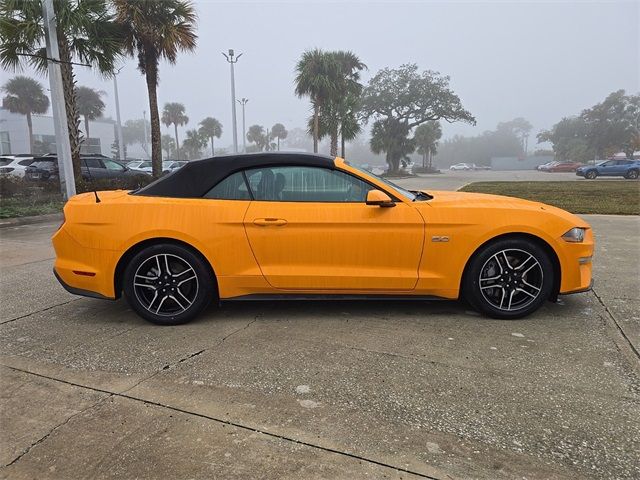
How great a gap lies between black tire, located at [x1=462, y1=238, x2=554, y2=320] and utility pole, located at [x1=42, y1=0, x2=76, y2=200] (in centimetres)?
1184

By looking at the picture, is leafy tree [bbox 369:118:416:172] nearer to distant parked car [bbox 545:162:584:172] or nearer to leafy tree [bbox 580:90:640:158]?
distant parked car [bbox 545:162:584:172]

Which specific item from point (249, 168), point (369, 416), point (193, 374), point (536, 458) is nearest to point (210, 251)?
point (249, 168)

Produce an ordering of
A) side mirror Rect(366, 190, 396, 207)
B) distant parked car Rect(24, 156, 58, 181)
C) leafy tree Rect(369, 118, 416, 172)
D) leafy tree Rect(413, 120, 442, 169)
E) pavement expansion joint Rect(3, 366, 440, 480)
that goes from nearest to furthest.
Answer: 1. pavement expansion joint Rect(3, 366, 440, 480)
2. side mirror Rect(366, 190, 396, 207)
3. distant parked car Rect(24, 156, 58, 181)
4. leafy tree Rect(369, 118, 416, 172)
5. leafy tree Rect(413, 120, 442, 169)

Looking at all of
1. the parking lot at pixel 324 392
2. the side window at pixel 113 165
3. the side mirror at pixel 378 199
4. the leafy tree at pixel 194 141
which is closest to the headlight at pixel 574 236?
the parking lot at pixel 324 392

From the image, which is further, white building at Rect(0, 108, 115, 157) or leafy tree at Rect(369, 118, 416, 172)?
white building at Rect(0, 108, 115, 157)

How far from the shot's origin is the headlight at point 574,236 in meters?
3.60

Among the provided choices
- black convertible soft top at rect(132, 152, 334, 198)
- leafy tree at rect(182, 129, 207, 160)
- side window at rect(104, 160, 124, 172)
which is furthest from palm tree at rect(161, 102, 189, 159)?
black convertible soft top at rect(132, 152, 334, 198)

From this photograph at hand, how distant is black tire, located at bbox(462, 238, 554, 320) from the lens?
11.8 feet

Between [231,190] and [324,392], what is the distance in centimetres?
184

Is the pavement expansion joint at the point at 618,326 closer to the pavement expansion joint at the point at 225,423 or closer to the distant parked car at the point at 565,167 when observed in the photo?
the pavement expansion joint at the point at 225,423

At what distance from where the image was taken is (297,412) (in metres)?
2.41

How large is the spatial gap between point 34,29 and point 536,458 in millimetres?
14697

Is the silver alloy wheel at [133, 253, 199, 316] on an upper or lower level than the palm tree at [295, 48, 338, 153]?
lower

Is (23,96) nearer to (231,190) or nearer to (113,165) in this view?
(113,165)
